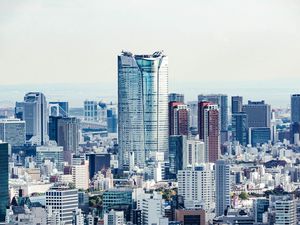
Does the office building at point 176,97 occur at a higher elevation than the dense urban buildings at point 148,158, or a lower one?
higher

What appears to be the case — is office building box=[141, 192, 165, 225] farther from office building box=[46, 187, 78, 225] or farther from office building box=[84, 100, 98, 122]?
office building box=[84, 100, 98, 122]

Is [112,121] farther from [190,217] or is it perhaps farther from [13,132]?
[190,217]

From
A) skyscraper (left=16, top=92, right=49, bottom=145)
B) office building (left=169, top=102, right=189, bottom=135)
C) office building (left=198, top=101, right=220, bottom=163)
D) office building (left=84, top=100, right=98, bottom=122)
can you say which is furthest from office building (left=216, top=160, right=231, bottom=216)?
office building (left=84, top=100, right=98, bottom=122)

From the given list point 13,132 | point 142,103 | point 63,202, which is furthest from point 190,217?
point 142,103

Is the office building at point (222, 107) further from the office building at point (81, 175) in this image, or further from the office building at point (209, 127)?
the office building at point (81, 175)

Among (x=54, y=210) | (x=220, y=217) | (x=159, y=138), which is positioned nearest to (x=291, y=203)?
(x=220, y=217)

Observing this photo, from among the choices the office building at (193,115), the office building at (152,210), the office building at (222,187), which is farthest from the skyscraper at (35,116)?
the office building at (152,210)
